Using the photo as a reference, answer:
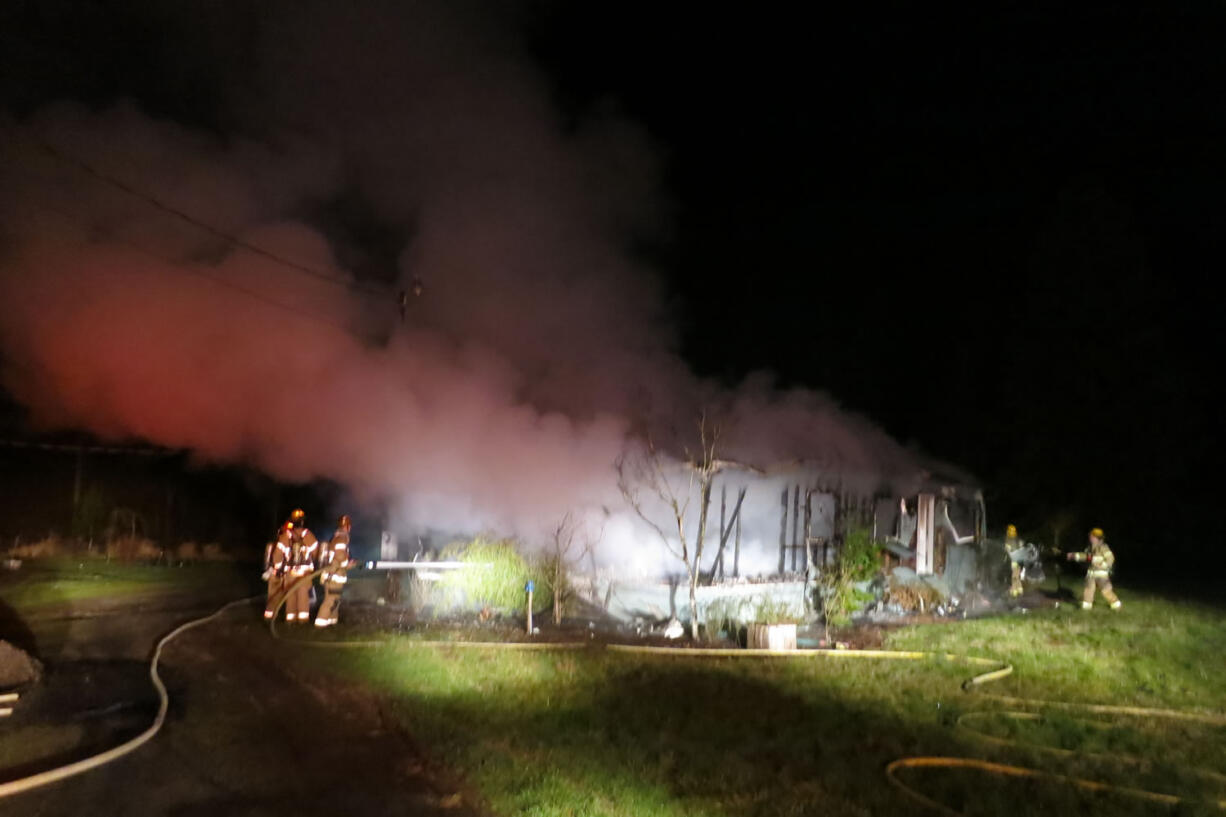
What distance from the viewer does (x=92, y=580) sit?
15070 millimetres

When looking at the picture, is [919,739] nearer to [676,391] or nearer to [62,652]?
[62,652]

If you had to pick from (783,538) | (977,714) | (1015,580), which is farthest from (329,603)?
(1015,580)

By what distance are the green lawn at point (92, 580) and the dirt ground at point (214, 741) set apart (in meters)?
3.84

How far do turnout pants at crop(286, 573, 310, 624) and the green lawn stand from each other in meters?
3.54

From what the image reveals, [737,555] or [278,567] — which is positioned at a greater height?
[737,555]

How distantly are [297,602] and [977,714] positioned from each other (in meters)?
8.36

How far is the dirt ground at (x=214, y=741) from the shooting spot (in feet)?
17.1

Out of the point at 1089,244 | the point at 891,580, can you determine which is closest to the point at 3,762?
the point at 891,580

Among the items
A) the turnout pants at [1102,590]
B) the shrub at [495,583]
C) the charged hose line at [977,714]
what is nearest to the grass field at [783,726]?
the charged hose line at [977,714]

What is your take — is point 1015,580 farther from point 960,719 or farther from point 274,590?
point 274,590

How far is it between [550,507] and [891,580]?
5.43 metres

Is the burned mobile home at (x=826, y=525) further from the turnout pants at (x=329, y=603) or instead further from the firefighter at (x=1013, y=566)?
the turnout pants at (x=329, y=603)

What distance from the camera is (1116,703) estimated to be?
8.28 meters

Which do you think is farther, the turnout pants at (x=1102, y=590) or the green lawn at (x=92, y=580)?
the turnout pants at (x=1102, y=590)
